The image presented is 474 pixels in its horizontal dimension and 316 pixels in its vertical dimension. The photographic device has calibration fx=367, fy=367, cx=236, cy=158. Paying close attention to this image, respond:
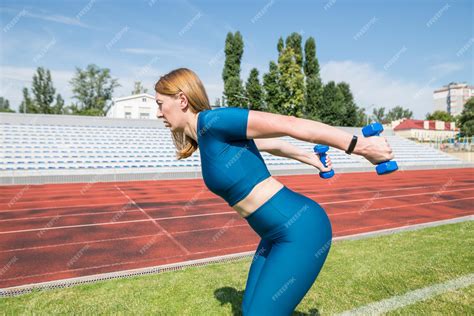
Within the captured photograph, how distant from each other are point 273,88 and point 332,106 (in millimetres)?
9074

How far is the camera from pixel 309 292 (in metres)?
3.83

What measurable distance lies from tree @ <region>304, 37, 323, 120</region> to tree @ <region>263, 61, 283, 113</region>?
13.4 feet

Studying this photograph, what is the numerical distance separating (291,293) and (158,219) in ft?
23.0

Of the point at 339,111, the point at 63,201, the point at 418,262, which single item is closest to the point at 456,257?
the point at 418,262

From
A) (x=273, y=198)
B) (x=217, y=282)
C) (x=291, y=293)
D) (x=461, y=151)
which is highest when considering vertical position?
(x=273, y=198)

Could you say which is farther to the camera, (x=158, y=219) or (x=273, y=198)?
(x=158, y=219)

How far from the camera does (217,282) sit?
4.16 m

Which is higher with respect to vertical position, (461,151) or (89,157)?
(89,157)

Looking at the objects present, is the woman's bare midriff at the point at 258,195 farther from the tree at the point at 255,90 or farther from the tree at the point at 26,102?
the tree at the point at 26,102

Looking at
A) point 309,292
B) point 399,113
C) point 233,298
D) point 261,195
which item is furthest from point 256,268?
point 399,113

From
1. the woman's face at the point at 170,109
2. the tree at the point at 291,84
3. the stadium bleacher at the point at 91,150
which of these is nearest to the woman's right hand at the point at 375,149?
the woman's face at the point at 170,109

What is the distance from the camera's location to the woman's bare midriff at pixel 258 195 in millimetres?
1761

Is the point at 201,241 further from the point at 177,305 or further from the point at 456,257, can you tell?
the point at 456,257

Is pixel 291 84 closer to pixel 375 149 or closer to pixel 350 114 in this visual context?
pixel 350 114
